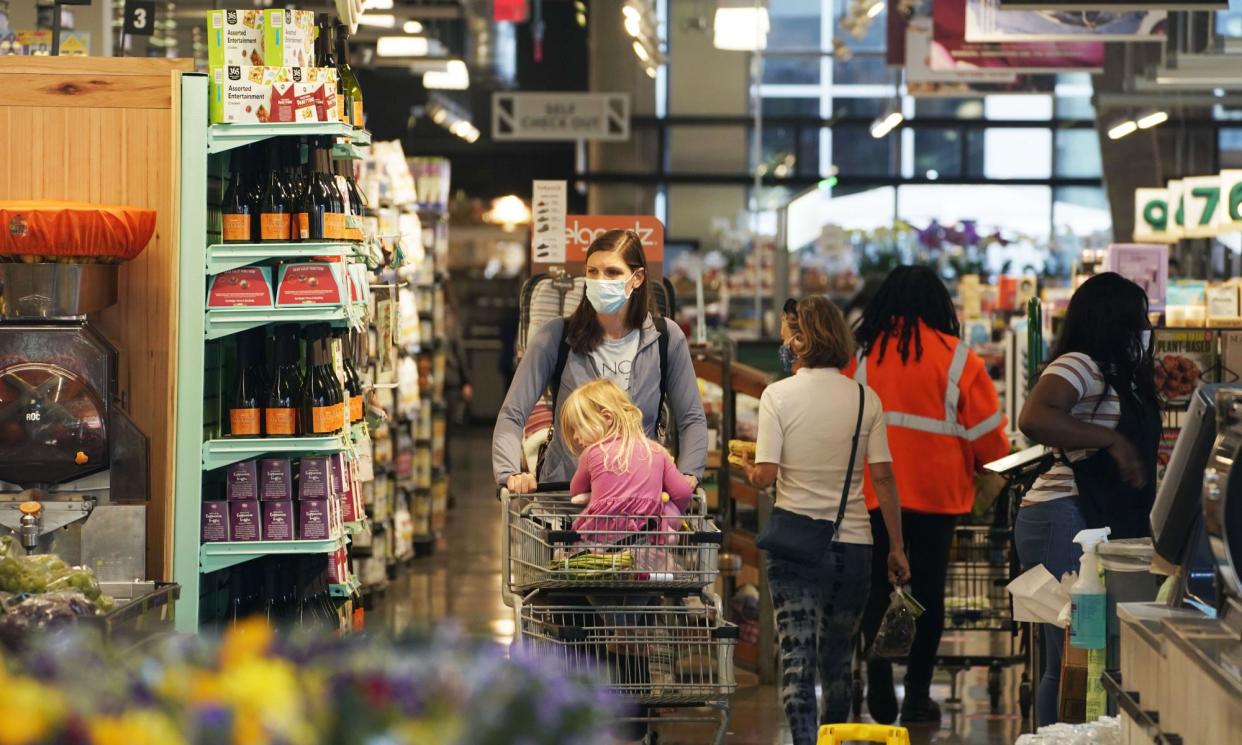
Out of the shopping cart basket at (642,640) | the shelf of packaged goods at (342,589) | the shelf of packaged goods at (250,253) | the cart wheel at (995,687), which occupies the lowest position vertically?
the cart wheel at (995,687)

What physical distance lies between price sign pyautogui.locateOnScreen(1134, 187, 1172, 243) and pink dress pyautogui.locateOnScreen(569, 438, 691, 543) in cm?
1019

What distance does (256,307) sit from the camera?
16.6 feet

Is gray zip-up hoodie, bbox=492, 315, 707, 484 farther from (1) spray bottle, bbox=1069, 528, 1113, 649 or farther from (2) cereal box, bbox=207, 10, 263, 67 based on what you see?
(2) cereal box, bbox=207, 10, 263, 67

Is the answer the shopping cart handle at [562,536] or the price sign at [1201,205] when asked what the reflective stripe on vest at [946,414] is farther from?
the price sign at [1201,205]

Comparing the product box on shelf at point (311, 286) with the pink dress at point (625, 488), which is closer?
the pink dress at point (625, 488)

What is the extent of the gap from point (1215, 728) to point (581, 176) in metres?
20.5

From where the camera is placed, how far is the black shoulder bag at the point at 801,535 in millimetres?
5031

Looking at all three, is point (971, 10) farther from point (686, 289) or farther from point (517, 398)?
point (517, 398)

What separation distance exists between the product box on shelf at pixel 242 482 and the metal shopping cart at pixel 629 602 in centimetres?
118

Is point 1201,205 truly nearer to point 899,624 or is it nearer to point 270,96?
point 899,624

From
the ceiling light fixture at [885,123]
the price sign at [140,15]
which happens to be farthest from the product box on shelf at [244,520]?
the ceiling light fixture at [885,123]

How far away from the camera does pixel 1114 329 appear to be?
5.06m

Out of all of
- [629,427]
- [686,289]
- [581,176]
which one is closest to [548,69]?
[581,176]

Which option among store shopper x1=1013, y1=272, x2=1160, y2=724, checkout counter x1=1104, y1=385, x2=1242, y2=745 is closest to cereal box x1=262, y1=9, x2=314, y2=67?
store shopper x1=1013, y1=272, x2=1160, y2=724
